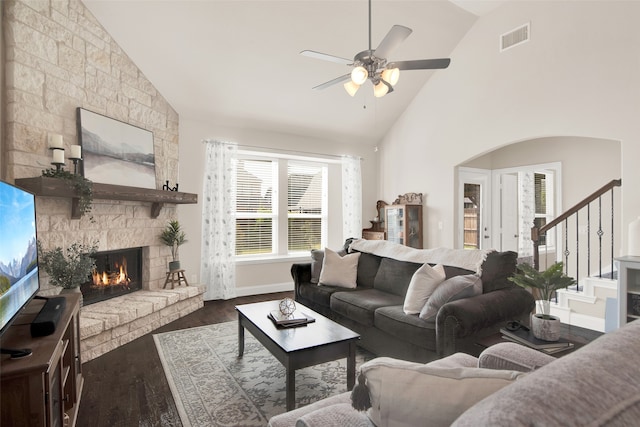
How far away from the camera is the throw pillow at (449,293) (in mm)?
2469

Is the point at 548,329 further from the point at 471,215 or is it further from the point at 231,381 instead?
the point at 471,215

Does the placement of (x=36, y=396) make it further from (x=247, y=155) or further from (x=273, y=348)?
(x=247, y=155)

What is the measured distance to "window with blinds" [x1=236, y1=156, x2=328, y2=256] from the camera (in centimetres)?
560

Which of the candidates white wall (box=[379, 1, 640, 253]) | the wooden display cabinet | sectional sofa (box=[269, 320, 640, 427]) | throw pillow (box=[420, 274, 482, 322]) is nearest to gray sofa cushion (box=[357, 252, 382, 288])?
throw pillow (box=[420, 274, 482, 322])

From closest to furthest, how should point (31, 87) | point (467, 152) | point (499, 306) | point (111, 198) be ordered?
point (499, 306) → point (31, 87) → point (111, 198) → point (467, 152)

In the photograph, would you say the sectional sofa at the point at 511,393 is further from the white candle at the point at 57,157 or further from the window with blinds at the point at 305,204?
the window with blinds at the point at 305,204

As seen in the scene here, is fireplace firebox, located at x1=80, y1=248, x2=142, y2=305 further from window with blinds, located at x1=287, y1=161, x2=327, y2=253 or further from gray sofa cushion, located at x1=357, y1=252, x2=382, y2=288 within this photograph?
gray sofa cushion, located at x1=357, y1=252, x2=382, y2=288

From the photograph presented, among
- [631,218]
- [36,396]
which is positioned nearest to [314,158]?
[631,218]

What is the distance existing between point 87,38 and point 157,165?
1.52 meters

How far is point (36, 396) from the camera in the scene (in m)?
1.30

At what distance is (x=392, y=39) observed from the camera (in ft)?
7.69

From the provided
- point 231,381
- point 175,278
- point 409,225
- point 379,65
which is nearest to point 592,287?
point 409,225

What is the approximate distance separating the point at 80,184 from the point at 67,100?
933mm

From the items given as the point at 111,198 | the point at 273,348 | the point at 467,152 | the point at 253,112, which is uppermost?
the point at 253,112
